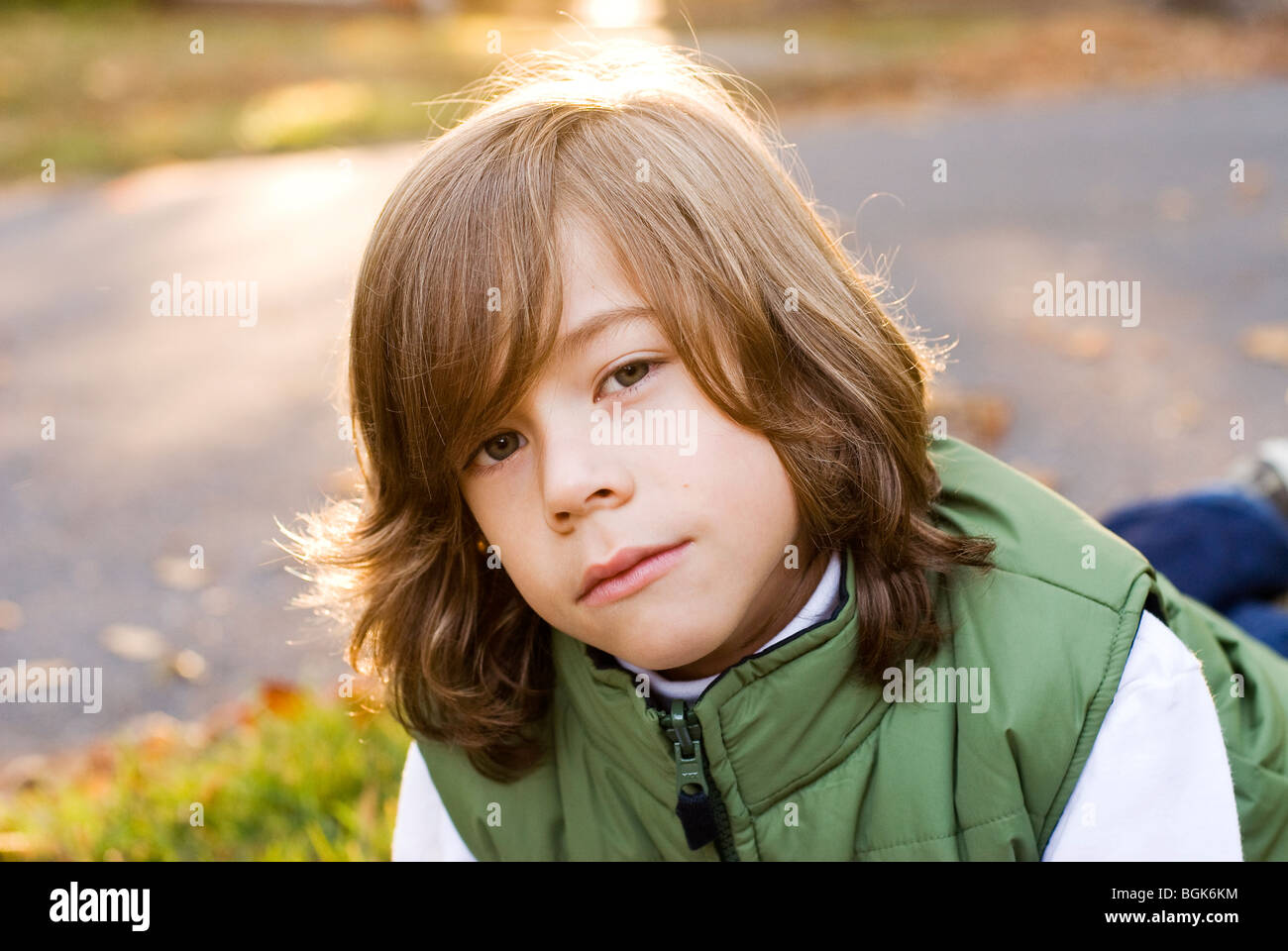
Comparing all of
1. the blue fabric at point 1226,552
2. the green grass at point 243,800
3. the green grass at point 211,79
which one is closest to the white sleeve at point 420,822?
the green grass at point 243,800

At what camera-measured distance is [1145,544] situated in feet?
9.06

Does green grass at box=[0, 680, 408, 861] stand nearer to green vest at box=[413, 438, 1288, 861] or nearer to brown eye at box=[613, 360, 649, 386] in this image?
green vest at box=[413, 438, 1288, 861]

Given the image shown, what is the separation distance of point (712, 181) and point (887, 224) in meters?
4.38

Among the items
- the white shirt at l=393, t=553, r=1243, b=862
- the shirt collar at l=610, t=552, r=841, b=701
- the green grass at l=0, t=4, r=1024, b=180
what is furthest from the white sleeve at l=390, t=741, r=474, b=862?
the green grass at l=0, t=4, r=1024, b=180

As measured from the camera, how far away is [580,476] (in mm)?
1442

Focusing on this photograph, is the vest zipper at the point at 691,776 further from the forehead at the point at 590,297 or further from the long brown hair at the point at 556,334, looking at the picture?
the forehead at the point at 590,297

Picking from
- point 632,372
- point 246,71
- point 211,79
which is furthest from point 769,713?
point 246,71

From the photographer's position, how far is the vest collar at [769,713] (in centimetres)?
160

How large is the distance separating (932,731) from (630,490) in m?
0.58

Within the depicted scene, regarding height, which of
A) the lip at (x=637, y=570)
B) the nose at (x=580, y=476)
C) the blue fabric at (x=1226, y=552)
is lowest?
the blue fabric at (x=1226, y=552)

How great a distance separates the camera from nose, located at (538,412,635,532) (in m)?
1.44
